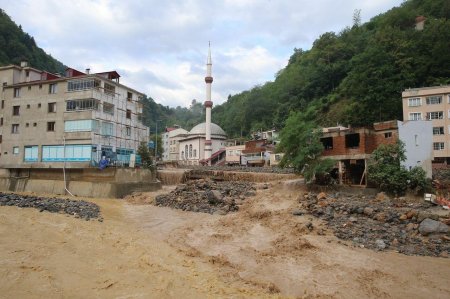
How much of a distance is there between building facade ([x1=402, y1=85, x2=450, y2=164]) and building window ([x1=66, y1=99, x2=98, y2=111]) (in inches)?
1642

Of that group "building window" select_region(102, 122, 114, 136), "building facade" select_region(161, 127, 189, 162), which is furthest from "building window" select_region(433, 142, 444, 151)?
"building facade" select_region(161, 127, 189, 162)

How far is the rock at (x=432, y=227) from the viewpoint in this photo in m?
15.9

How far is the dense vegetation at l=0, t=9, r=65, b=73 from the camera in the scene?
220 feet

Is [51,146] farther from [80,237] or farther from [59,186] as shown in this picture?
[80,237]

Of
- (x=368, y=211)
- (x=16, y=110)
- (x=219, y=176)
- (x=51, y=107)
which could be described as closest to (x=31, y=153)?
(x=51, y=107)

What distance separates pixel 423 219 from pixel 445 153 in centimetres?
2939

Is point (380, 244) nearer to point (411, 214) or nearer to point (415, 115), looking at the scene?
point (411, 214)

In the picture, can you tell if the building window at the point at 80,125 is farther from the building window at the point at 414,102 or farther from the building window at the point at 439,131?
the building window at the point at 439,131

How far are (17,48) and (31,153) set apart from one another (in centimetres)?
4536

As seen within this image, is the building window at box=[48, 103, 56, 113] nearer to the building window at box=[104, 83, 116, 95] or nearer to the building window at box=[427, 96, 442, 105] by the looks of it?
the building window at box=[104, 83, 116, 95]

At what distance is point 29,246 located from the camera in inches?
506

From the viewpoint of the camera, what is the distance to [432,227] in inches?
632

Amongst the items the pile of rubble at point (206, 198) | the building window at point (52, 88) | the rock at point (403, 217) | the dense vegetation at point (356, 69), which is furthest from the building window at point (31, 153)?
the rock at point (403, 217)

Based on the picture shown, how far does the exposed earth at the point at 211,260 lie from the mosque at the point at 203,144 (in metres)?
56.7
